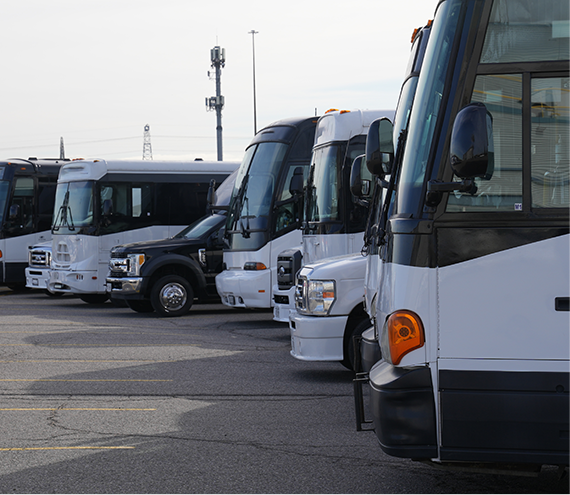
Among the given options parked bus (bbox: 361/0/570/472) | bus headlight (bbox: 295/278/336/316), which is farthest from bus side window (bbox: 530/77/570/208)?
bus headlight (bbox: 295/278/336/316)

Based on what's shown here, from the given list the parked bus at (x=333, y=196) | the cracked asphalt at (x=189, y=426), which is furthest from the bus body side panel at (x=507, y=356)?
the parked bus at (x=333, y=196)

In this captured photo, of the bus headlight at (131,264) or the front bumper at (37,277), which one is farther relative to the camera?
the front bumper at (37,277)

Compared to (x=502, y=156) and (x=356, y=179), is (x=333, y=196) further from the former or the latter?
(x=502, y=156)

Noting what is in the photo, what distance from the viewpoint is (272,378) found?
369 inches

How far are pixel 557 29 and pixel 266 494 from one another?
310 centimetres

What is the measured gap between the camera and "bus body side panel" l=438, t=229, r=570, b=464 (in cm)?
410

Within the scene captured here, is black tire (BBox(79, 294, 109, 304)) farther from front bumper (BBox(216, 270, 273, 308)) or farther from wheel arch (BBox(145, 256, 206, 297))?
front bumper (BBox(216, 270, 273, 308))

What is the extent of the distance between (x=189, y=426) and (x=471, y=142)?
4038mm

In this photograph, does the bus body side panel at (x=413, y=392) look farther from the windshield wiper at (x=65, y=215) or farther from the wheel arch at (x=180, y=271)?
the windshield wiper at (x=65, y=215)

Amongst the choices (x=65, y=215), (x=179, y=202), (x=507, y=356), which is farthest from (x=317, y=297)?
(x=65, y=215)

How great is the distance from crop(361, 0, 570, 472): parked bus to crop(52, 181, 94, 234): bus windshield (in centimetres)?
1551

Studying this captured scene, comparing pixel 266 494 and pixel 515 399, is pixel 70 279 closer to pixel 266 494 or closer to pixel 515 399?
pixel 266 494

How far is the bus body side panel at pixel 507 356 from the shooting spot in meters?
4.10

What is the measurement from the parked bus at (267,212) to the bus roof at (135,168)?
18.7 feet
